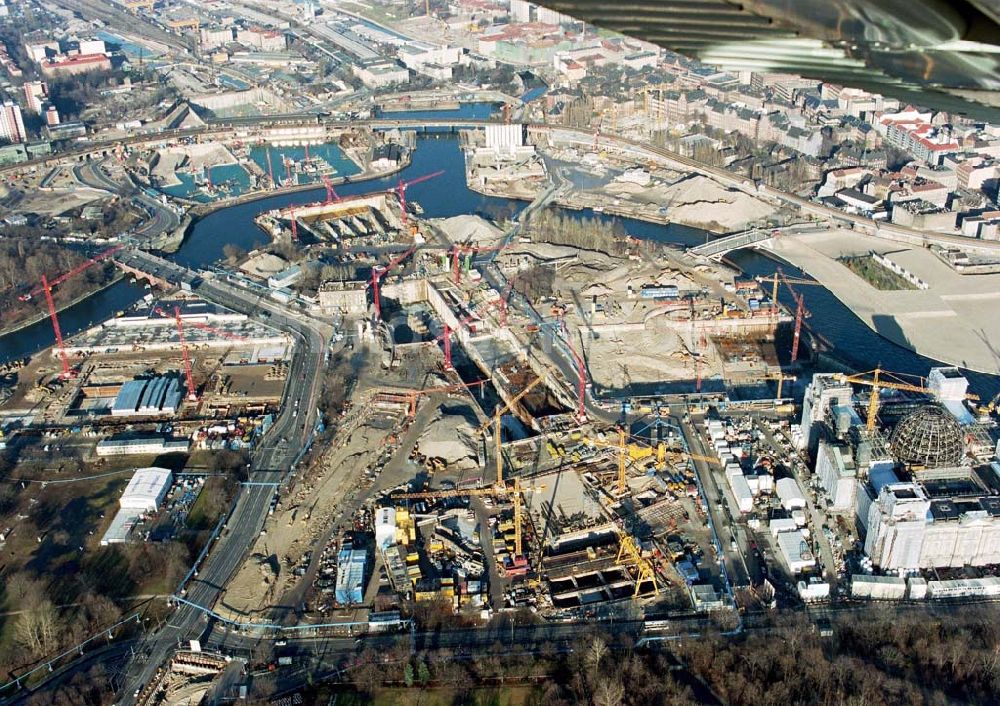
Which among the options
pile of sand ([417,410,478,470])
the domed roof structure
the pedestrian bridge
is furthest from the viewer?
the pedestrian bridge

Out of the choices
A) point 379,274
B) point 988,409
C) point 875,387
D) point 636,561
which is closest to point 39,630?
point 636,561

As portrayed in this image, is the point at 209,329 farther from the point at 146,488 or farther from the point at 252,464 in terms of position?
the point at 146,488

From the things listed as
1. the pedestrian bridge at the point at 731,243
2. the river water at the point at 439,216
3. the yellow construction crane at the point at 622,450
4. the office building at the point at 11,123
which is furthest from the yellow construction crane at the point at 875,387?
the office building at the point at 11,123

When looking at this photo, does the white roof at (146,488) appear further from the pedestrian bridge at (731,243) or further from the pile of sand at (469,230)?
the pedestrian bridge at (731,243)

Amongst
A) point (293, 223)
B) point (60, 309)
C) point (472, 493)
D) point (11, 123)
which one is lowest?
point (60, 309)

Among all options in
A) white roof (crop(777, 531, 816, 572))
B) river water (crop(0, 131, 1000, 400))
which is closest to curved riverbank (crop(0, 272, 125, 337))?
river water (crop(0, 131, 1000, 400))

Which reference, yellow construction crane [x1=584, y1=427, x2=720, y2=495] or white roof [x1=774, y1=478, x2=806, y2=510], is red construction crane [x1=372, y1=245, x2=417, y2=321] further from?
white roof [x1=774, y1=478, x2=806, y2=510]
